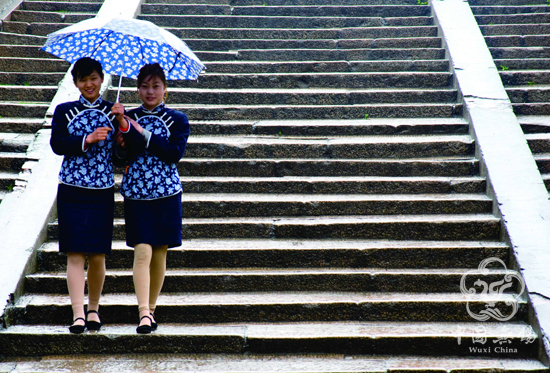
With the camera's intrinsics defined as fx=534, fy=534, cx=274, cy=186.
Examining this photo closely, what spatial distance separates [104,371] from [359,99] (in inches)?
155

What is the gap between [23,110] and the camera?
5508 millimetres

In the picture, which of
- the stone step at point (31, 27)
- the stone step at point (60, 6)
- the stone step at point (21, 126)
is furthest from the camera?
the stone step at point (60, 6)

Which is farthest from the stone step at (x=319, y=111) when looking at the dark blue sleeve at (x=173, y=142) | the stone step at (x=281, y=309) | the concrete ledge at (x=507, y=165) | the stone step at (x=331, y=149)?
the stone step at (x=281, y=309)

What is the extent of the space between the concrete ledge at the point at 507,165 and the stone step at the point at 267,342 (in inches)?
11.3

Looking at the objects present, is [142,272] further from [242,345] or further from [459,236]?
[459,236]

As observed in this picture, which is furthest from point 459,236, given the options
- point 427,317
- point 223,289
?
point 223,289

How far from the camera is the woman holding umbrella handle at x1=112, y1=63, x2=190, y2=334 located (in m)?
3.24

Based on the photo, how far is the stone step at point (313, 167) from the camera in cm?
491

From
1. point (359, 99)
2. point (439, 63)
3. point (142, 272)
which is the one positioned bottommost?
point (142, 272)

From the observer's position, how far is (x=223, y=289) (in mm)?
3953

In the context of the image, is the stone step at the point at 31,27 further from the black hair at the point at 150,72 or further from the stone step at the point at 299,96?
the black hair at the point at 150,72

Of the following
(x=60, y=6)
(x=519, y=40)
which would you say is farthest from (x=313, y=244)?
(x=60, y=6)

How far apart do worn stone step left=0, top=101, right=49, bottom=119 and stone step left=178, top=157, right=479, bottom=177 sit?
1.74 m

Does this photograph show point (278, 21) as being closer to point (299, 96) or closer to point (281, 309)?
A: point (299, 96)
